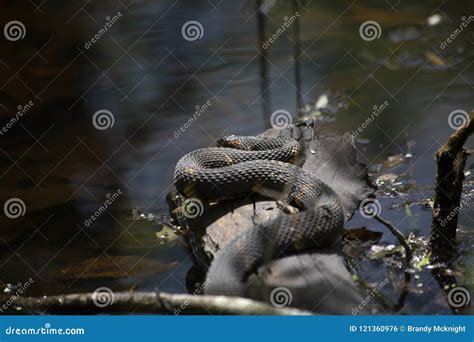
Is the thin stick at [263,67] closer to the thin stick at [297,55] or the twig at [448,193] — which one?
the thin stick at [297,55]

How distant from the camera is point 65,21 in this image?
34.8ft

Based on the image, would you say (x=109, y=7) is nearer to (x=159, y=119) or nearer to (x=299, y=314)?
(x=159, y=119)

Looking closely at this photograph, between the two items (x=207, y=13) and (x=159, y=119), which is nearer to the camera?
(x=159, y=119)

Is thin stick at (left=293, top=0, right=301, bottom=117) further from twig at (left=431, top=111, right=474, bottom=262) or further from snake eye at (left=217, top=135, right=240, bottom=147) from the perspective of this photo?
twig at (left=431, top=111, right=474, bottom=262)

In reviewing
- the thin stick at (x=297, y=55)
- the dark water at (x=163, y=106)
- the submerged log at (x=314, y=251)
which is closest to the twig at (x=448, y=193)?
the dark water at (x=163, y=106)

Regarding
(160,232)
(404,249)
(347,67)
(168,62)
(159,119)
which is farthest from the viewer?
(168,62)

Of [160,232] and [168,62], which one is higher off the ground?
[168,62]

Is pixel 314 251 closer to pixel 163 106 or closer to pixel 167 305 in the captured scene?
pixel 167 305

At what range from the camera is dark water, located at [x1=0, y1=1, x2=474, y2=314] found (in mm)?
5555

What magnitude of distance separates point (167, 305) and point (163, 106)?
4.69 metres

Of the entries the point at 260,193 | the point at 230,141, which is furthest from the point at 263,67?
the point at 260,193

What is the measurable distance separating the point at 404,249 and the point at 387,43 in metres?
4.52
